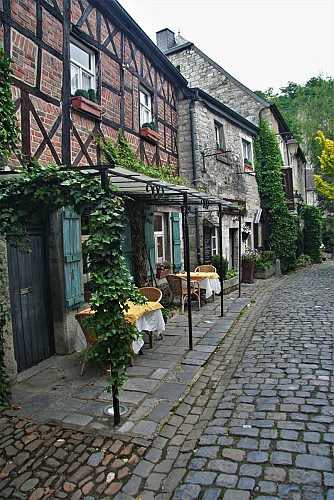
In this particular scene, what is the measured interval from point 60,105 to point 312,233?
60.4ft

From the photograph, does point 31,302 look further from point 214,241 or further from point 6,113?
point 214,241

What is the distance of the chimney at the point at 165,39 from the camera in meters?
15.1

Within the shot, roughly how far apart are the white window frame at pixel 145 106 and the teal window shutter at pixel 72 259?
3.83m

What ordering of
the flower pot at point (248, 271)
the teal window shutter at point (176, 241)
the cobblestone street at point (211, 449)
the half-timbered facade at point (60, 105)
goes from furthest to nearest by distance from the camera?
the flower pot at point (248, 271) < the teal window shutter at point (176, 241) < the half-timbered facade at point (60, 105) < the cobblestone street at point (211, 449)

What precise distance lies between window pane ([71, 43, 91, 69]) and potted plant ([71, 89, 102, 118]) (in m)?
0.61

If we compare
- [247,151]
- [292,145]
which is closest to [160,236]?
[247,151]

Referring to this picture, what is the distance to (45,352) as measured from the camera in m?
5.37

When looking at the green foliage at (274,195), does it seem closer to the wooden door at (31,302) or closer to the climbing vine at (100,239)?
the wooden door at (31,302)

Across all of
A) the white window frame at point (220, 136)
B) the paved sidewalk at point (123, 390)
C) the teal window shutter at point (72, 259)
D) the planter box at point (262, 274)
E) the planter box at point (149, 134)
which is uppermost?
the white window frame at point (220, 136)

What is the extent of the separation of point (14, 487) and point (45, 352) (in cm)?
284

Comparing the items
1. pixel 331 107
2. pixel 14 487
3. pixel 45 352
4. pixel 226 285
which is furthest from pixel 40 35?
pixel 331 107

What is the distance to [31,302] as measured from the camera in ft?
16.8

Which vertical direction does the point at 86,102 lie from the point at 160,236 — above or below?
above

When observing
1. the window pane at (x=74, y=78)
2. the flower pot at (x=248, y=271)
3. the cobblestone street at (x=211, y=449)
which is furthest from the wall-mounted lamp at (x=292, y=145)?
the cobblestone street at (x=211, y=449)
